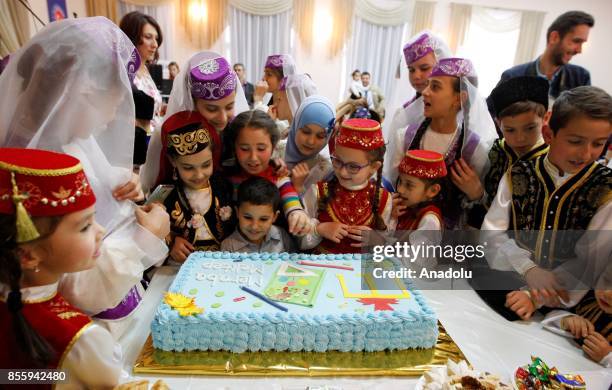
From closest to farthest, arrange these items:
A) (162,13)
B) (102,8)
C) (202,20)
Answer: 1. (102,8)
2. (162,13)
3. (202,20)

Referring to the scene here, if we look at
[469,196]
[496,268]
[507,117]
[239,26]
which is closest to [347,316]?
[496,268]

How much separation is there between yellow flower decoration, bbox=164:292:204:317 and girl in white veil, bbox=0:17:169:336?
0.43 feet

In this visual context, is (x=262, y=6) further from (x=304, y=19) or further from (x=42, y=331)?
(x=42, y=331)

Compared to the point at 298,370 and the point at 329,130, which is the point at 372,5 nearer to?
the point at 329,130

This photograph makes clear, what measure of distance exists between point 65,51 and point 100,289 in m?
0.74

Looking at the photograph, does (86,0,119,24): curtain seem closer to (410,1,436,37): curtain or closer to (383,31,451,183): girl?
(410,1,436,37): curtain

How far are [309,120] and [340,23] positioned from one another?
294 inches

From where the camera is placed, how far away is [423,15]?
8.59 meters

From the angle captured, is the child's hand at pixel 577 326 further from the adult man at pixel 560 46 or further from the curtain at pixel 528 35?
the curtain at pixel 528 35

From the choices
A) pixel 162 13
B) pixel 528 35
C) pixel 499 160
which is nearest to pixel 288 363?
pixel 499 160

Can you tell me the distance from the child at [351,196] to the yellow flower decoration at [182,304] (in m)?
0.74

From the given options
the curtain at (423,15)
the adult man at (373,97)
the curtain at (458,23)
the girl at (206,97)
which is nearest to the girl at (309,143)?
the girl at (206,97)

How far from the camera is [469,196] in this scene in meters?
2.00

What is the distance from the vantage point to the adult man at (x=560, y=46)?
9.25 feet
